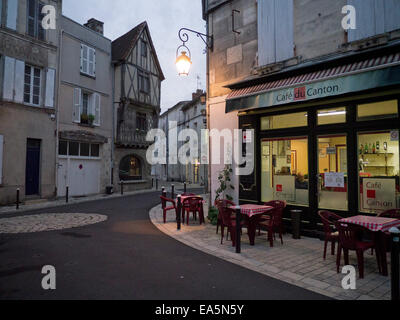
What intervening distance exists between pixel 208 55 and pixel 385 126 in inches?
232

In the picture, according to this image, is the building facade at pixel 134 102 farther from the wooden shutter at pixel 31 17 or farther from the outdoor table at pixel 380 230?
the outdoor table at pixel 380 230

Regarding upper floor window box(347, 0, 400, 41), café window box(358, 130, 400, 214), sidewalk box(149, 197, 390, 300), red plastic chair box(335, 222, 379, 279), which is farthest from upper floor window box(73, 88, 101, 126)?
red plastic chair box(335, 222, 379, 279)

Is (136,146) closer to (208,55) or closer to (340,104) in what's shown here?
(208,55)

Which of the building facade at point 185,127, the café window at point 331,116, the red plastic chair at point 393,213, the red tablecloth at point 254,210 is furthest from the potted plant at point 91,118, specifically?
the red plastic chair at point 393,213

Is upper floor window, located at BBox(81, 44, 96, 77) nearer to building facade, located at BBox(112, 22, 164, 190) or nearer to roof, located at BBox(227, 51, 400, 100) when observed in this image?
building facade, located at BBox(112, 22, 164, 190)

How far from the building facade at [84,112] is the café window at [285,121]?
1111 cm

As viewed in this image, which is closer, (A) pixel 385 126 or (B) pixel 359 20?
(A) pixel 385 126

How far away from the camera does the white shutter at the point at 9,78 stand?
12.0 m

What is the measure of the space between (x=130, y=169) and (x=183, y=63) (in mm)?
13793

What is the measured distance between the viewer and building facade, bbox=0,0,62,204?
12086mm

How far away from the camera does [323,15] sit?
6.62 m

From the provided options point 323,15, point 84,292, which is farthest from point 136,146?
point 84,292

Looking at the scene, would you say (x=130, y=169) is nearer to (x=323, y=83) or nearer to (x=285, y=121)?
(x=285, y=121)
